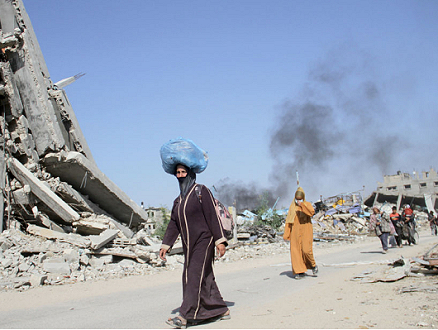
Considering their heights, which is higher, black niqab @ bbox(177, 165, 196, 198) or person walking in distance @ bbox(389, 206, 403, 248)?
black niqab @ bbox(177, 165, 196, 198)

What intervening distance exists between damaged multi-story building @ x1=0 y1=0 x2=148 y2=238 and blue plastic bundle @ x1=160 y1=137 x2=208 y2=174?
621cm

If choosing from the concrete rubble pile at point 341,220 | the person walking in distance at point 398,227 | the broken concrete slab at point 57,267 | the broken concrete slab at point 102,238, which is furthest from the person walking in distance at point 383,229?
the concrete rubble pile at point 341,220

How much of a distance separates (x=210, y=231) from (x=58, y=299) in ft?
9.85

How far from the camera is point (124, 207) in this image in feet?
39.4

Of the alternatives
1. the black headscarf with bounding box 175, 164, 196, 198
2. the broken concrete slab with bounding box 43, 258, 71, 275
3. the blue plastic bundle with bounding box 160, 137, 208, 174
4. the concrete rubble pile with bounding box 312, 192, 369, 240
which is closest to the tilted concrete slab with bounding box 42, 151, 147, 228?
the broken concrete slab with bounding box 43, 258, 71, 275

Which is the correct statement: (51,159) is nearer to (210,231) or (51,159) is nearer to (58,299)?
(58,299)

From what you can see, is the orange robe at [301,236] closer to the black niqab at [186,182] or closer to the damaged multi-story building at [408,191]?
the black niqab at [186,182]

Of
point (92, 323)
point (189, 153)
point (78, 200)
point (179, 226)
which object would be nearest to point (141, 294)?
point (92, 323)

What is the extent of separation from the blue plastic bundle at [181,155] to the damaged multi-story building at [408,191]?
40734mm

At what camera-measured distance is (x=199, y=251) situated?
4160mm

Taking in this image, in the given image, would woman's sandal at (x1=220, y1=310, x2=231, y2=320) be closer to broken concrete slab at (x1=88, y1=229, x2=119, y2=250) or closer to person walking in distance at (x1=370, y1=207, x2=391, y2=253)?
broken concrete slab at (x1=88, y1=229, x2=119, y2=250)

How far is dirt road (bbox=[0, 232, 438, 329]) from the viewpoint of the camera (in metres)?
3.91

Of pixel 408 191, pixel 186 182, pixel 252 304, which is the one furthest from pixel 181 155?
pixel 408 191

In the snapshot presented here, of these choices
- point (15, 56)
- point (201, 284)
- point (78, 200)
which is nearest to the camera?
point (201, 284)
